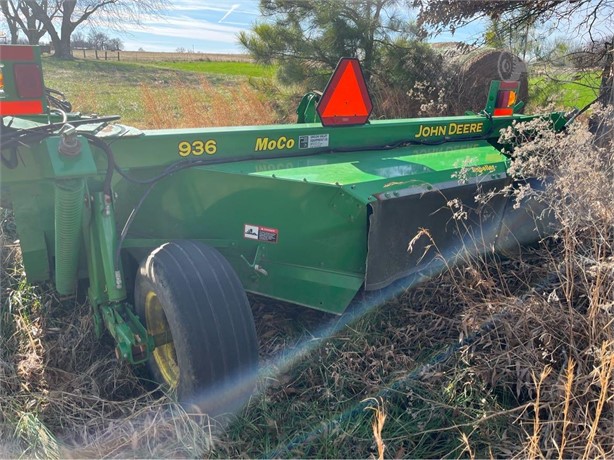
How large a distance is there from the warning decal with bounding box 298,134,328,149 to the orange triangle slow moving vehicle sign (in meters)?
0.10

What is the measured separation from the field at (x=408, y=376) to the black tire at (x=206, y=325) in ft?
0.40

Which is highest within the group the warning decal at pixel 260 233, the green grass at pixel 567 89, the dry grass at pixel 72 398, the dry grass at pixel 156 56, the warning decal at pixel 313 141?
the dry grass at pixel 156 56

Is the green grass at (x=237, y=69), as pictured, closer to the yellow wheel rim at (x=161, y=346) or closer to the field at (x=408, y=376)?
the field at (x=408, y=376)

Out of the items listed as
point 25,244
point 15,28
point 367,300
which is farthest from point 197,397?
point 15,28

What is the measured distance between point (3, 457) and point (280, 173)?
5.25 feet

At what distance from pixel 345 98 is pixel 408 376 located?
1.66 m

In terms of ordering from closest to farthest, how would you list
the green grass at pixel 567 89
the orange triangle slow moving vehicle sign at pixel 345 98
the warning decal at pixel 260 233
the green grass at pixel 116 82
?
the warning decal at pixel 260 233, the orange triangle slow moving vehicle sign at pixel 345 98, the green grass at pixel 567 89, the green grass at pixel 116 82

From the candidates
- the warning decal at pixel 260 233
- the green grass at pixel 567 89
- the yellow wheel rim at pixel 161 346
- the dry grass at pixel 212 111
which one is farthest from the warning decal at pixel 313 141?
the dry grass at pixel 212 111

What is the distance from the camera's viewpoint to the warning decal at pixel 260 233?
2598 mm

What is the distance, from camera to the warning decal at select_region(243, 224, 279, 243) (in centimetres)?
260

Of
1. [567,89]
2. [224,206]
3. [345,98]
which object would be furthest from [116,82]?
[224,206]

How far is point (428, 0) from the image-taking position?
5359 millimetres

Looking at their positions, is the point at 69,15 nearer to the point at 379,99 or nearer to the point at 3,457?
the point at 379,99

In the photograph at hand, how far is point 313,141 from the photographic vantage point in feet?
10.1
